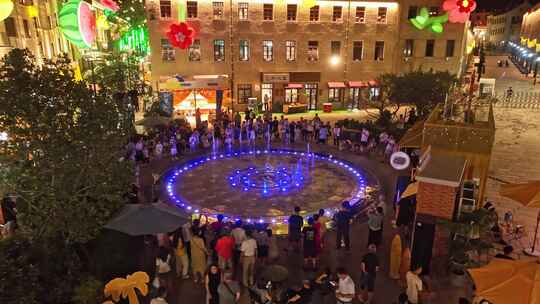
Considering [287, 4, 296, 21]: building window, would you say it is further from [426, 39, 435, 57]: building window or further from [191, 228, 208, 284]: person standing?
[191, 228, 208, 284]: person standing

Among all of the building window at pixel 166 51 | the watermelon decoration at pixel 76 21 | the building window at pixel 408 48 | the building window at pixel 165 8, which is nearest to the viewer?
the watermelon decoration at pixel 76 21

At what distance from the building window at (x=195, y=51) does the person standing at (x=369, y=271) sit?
25297mm

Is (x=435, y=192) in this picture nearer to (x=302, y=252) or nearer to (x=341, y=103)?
(x=302, y=252)

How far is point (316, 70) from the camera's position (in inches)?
1356

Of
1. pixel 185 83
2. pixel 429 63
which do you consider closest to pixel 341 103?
pixel 429 63

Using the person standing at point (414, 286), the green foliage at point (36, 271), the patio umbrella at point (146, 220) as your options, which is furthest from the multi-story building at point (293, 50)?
the person standing at point (414, 286)

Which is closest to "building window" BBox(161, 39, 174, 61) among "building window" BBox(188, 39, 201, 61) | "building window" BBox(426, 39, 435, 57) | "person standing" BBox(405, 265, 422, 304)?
"building window" BBox(188, 39, 201, 61)

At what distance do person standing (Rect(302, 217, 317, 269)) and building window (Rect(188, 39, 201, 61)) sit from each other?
23.4m

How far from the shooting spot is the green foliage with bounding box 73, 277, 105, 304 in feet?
28.1

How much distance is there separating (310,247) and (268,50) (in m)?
24.6

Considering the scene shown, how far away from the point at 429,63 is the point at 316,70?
33.1ft

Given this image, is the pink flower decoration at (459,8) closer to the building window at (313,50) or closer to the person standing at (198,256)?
the building window at (313,50)

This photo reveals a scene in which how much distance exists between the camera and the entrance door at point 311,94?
115 feet

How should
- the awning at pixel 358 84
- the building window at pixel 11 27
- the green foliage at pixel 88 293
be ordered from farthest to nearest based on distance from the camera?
the awning at pixel 358 84 → the building window at pixel 11 27 → the green foliage at pixel 88 293
